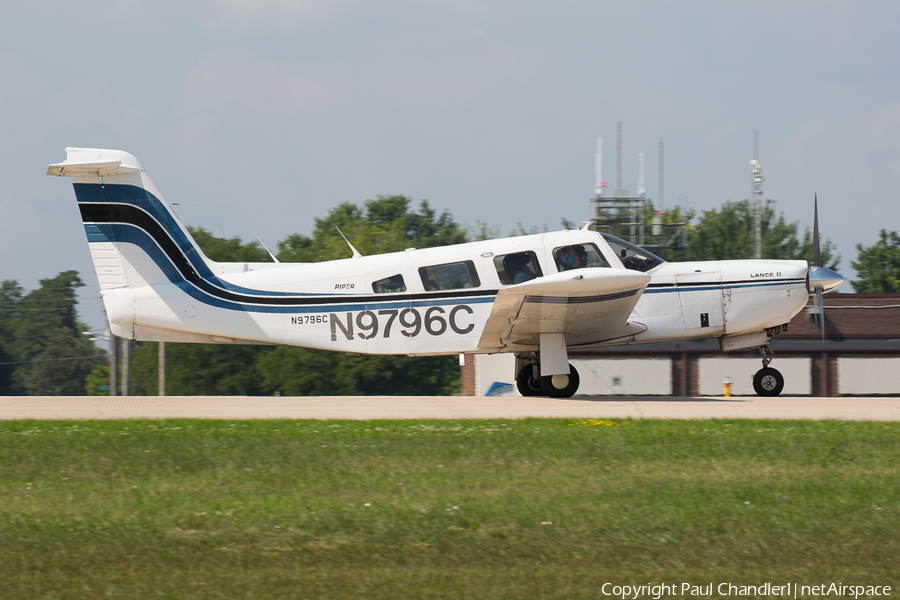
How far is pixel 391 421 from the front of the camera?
404 inches

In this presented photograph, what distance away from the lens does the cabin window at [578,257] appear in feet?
42.6

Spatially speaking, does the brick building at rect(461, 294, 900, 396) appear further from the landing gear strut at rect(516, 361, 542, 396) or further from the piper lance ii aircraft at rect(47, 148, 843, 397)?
the piper lance ii aircraft at rect(47, 148, 843, 397)

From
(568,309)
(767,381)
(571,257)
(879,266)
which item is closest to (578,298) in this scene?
(568,309)

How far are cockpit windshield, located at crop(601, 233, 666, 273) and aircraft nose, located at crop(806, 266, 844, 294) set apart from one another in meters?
2.61

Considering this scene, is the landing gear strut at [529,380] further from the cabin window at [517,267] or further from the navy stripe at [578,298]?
the navy stripe at [578,298]

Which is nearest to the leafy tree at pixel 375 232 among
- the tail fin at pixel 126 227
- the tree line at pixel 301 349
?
the tree line at pixel 301 349

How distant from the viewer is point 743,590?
190 inches

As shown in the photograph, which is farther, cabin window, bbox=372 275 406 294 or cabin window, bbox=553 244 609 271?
cabin window, bbox=372 275 406 294

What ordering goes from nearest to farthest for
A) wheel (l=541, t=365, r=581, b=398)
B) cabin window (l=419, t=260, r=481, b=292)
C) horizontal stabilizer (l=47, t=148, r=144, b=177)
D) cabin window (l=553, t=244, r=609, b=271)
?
cabin window (l=553, t=244, r=609, b=271) → horizontal stabilizer (l=47, t=148, r=144, b=177) → cabin window (l=419, t=260, r=481, b=292) → wheel (l=541, t=365, r=581, b=398)

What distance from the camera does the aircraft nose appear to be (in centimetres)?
1428

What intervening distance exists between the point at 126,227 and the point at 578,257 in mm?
6856

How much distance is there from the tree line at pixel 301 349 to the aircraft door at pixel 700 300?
19.1 metres

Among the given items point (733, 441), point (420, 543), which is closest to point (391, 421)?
point (733, 441)

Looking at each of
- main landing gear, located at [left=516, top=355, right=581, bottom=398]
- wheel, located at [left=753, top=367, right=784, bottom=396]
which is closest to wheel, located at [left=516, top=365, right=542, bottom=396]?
main landing gear, located at [left=516, top=355, right=581, bottom=398]
